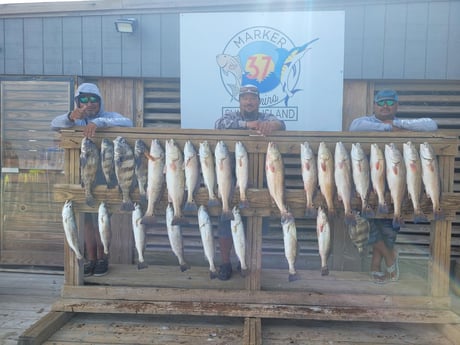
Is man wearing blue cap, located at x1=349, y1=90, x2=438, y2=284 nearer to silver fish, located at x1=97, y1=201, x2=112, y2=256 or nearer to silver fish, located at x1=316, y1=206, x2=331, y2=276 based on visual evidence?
silver fish, located at x1=316, y1=206, x2=331, y2=276

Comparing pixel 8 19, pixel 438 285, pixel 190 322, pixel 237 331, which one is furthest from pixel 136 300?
pixel 8 19

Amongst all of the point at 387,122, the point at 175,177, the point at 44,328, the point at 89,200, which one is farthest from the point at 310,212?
the point at 44,328

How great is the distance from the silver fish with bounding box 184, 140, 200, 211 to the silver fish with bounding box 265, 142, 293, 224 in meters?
0.58

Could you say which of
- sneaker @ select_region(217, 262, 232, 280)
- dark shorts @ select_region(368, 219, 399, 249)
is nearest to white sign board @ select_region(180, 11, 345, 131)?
dark shorts @ select_region(368, 219, 399, 249)

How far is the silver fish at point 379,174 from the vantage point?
120 inches

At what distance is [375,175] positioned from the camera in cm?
307

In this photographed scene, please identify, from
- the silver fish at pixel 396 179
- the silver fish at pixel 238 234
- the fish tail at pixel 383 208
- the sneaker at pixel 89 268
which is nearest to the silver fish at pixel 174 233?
the silver fish at pixel 238 234

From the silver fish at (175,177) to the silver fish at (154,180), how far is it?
54mm

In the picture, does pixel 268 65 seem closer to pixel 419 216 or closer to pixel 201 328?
pixel 419 216

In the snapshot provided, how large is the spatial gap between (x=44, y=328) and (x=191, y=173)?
5.14ft

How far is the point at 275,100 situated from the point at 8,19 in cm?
327

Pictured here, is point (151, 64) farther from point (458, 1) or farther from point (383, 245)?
point (458, 1)

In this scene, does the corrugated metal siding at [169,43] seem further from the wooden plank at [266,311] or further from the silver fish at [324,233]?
the wooden plank at [266,311]

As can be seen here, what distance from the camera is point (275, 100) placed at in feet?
14.3
